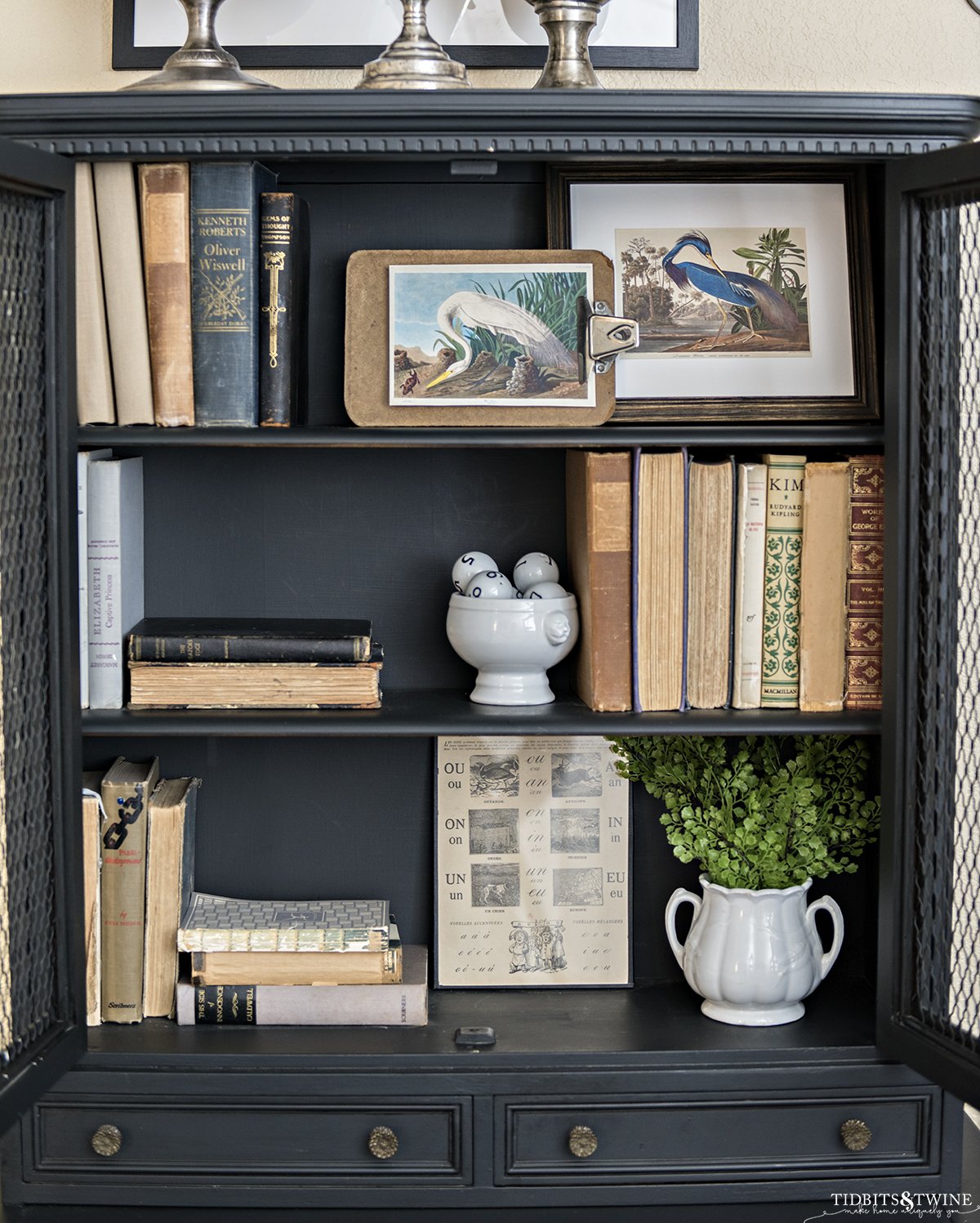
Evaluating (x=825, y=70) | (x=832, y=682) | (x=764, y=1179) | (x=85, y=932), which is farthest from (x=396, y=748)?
(x=825, y=70)

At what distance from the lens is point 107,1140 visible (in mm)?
1584

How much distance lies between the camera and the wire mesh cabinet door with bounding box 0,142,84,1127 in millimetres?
1435

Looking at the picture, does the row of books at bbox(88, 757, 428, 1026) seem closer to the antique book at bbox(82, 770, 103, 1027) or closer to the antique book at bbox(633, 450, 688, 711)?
the antique book at bbox(82, 770, 103, 1027)

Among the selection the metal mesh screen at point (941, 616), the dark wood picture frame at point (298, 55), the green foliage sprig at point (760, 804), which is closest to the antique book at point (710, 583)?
the green foliage sprig at point (760, 804)

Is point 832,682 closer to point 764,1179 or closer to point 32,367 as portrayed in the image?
point 764,1179

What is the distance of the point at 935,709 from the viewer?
5.02 feet

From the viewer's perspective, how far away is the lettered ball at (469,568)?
1728mm

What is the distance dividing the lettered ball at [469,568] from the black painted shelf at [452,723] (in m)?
0.19

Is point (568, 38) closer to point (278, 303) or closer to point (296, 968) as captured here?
point (278, 303)

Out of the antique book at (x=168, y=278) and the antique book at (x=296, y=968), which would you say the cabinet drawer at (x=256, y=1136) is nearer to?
the antique book at (x=296, y=968)

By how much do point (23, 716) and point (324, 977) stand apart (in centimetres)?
53

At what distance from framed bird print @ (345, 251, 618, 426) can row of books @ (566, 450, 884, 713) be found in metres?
0.11

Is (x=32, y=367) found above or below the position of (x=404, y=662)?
above

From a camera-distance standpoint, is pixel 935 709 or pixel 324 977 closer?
pixel 935 709
